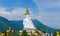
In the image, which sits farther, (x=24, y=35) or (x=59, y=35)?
(x=24, y=35)

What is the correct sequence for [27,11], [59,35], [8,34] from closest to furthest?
[59,35] < [8,34] < [27,11]

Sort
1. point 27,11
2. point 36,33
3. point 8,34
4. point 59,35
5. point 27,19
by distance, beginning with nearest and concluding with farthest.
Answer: point 59,35 → point 8,34 → point 36,33 → point 27,11 → point 27,19

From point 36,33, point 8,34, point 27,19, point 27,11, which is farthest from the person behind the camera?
point 27,19

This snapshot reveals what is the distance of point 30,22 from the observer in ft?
154

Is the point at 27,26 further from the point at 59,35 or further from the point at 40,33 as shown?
the point at 59,35

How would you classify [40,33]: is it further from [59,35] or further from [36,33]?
[59,35]

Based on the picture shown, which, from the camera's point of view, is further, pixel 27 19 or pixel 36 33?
pixel 27 19

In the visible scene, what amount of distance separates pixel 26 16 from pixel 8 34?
1097 centimetres

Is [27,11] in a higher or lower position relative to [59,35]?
higher

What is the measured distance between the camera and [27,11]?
44.2 metres

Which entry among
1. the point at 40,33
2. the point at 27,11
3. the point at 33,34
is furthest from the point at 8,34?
the point at 27,11

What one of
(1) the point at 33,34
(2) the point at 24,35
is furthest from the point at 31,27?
(2) the point at 24,35

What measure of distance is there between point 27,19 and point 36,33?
322 inches

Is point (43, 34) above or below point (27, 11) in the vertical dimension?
below
